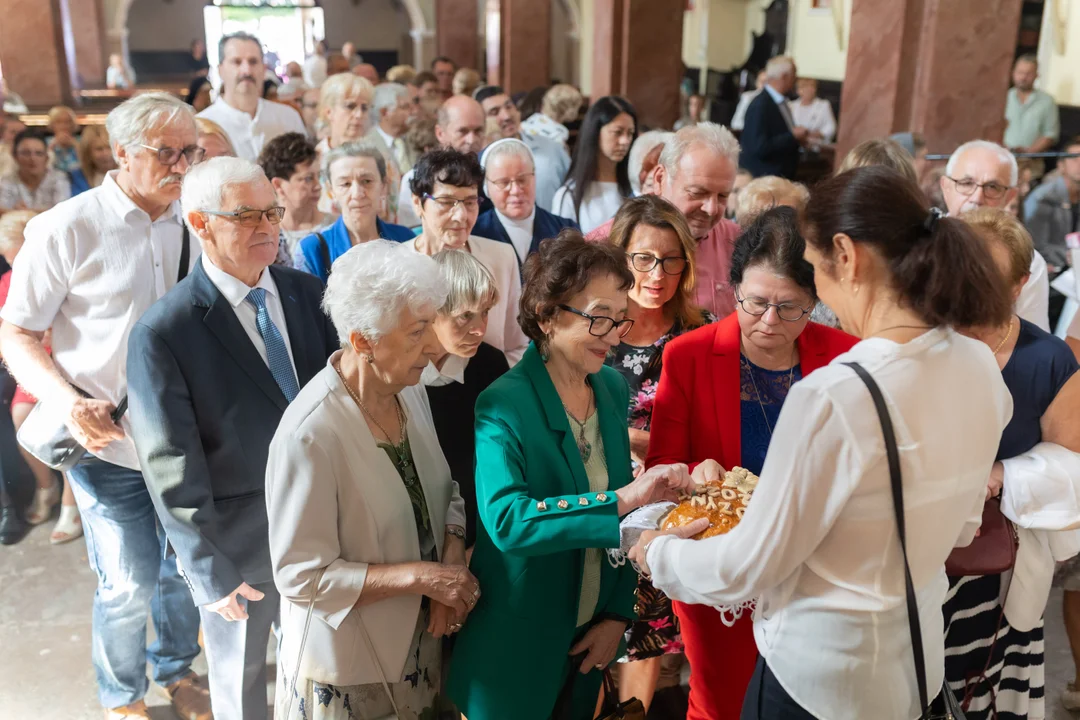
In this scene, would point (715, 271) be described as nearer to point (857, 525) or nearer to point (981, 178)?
point (981, 178)

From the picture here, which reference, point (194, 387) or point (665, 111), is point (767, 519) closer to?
point (194, 387)

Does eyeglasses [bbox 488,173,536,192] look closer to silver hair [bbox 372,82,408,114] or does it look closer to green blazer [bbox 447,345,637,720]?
green blazer [bbox 447,345,637,720]

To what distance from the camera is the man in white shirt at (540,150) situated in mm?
6441

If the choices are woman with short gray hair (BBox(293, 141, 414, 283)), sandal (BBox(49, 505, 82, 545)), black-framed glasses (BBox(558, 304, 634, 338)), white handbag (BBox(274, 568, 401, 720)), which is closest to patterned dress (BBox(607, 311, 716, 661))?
black-framed glasses (BBox(558, 304, 634, 338))

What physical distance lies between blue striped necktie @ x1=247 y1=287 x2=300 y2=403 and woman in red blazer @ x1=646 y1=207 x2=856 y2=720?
1.05 meters

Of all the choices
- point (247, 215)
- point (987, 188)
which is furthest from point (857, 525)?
point (987, 188)

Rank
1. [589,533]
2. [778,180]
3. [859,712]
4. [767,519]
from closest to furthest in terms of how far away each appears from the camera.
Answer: [767,519]
[859,712]
[589,533]
[778,180]

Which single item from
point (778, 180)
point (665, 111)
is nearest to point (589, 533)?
point (778, 180)

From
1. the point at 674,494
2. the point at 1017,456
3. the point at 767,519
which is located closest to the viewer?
the point at 767,519

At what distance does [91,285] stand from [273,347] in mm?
743

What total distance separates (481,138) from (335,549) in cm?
425

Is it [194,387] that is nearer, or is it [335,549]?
[335,549]

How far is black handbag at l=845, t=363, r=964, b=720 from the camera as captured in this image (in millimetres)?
1658

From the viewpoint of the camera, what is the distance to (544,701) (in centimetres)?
233
